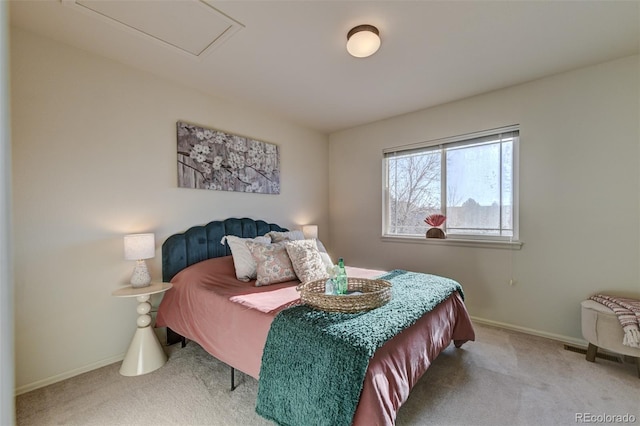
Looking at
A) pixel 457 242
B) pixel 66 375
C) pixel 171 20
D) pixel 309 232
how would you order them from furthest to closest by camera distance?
pixel 309 232, pixel 457 242, pixel 66 375, pixel 171 20

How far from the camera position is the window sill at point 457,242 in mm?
2756

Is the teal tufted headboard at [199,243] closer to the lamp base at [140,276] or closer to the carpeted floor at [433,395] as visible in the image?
the lamp base at [140,276]

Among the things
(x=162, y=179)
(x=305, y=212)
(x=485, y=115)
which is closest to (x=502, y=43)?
(x=485, y=115)

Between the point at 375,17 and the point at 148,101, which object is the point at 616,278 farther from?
the point at 148,101

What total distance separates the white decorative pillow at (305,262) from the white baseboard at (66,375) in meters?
1.62

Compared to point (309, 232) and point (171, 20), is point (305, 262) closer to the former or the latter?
point (309, 232)

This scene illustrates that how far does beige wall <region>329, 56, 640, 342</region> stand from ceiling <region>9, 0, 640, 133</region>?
23cm

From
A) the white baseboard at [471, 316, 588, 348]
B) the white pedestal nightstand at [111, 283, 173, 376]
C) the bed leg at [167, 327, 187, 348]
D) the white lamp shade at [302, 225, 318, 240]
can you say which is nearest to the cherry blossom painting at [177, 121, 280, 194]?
the white lamp shade at [302, 225, 318, 240]

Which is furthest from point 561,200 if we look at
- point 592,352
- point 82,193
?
point 82,193

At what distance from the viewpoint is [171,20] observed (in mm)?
1801

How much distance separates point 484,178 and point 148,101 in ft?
11.3

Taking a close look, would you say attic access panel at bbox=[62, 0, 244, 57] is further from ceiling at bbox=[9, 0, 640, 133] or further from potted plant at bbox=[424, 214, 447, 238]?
potted plant at bbox=[424, 214, 447, 238]

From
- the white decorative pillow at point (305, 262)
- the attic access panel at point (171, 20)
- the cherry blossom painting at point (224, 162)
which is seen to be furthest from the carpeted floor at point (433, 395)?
the attic access panel at point (171, 20)

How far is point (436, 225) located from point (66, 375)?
11.8 feet
